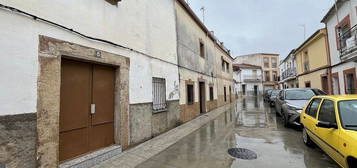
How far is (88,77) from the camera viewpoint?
411 centimetres

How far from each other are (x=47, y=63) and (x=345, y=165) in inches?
208

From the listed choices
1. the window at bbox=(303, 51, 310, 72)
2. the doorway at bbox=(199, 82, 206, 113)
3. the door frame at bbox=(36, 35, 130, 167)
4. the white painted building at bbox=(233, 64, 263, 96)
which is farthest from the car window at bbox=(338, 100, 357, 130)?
the white painted building at bbox=(233, 64, 263, 96)

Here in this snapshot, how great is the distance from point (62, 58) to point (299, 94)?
9143mm

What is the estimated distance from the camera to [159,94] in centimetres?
669

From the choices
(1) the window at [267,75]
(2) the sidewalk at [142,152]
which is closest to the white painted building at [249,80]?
(1) the window at [267,75]

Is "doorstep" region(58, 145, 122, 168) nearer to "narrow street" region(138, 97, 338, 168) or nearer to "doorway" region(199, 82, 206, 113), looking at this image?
"narrow street" region(138, 97, 338, 168)

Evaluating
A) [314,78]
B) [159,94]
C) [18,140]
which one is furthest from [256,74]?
[18,140]

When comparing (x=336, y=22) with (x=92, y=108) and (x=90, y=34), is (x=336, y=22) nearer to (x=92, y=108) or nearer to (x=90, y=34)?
(x=90, y=34)

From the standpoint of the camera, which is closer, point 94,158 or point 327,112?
point 327,112

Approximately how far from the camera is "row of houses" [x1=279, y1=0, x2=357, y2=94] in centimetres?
866

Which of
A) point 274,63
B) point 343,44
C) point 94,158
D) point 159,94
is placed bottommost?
point 94,158

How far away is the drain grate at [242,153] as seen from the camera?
402 centimetres

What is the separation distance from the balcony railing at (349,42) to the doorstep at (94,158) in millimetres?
11100

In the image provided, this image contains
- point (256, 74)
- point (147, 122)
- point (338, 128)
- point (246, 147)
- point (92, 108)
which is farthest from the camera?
point (256, 74)
